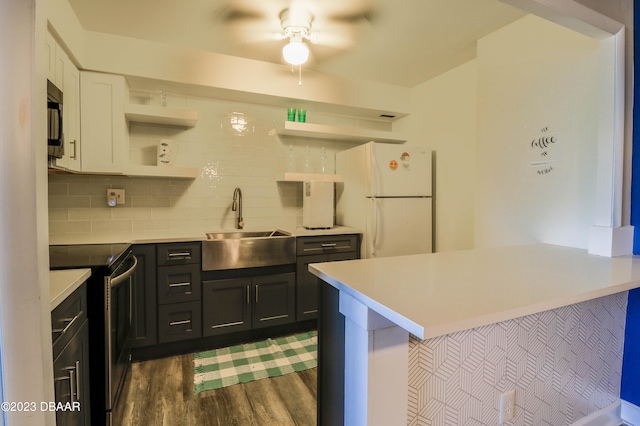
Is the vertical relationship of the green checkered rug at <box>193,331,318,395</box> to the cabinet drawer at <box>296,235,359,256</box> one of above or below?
below

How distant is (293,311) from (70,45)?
242cm

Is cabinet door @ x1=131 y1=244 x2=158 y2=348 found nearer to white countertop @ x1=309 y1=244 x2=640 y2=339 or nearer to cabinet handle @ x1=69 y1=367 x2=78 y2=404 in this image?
→ cabinet handle @ x1=69 y1=367 x2=78 y2=404

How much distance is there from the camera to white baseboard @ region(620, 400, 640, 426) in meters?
1.59

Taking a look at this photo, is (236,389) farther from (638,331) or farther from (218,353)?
(638,331)

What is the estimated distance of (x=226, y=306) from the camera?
2.48 metres

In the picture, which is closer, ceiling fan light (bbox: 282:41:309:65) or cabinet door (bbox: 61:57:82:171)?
cabinet door (bbox: 61:57:82:171)

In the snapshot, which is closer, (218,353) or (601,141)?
(601,141)

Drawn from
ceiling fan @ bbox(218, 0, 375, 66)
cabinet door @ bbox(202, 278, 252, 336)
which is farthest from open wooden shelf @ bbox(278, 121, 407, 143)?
cabinet door @ bbox(202, 278, 252, 336)

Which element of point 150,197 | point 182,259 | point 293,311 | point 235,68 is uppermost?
point 235,68

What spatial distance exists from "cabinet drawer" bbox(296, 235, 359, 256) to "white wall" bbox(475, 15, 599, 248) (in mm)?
1059

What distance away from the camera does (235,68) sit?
2.71m

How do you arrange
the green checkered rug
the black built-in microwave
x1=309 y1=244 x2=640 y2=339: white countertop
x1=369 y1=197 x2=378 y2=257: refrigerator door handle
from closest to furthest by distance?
1. x1=309 y1=244 x2=640 y2=339: white countertop
2. the black built-in microwave
3. the green checkered rug
4. x1=369 y1=197 x2=378 y2=257: refrigerator door handle

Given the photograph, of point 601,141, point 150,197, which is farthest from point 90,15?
point 601,141

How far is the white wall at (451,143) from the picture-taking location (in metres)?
2.68
